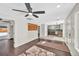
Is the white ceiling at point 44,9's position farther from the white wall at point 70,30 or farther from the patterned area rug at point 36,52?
the patterned area rug at point 36,52

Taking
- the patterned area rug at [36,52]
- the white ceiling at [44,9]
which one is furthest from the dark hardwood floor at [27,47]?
the white ceiling at [44,9]

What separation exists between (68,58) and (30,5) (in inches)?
62.4

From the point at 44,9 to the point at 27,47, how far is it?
117 cm

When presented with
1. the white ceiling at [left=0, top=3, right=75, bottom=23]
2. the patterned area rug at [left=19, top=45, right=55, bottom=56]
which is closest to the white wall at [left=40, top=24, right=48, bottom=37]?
the white ceiling at [left=0, top=3, right=75, bottom=23]

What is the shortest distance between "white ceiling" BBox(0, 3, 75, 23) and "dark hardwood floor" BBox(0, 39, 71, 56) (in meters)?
0.67

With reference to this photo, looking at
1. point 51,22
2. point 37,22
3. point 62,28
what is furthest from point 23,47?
point 62,28

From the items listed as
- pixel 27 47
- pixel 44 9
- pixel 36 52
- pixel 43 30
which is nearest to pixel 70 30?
pixel 43 30

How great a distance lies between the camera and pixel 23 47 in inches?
98.2

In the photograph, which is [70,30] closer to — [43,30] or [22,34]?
[43,30]

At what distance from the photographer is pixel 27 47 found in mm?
2547

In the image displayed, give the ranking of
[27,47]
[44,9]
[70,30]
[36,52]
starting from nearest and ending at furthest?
1. [44,9]
2. [36,52]
3. [27,47]
4. [70,30]

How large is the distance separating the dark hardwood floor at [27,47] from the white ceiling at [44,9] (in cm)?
67

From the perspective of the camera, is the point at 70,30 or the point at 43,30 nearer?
the point at 43,30

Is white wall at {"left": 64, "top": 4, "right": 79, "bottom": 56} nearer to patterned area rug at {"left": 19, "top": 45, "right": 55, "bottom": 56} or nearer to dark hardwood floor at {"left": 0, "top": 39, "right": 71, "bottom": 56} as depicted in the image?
dark hardwood floor at {"left": 0, "top": 39, "right": 71, "bottom": 56}
